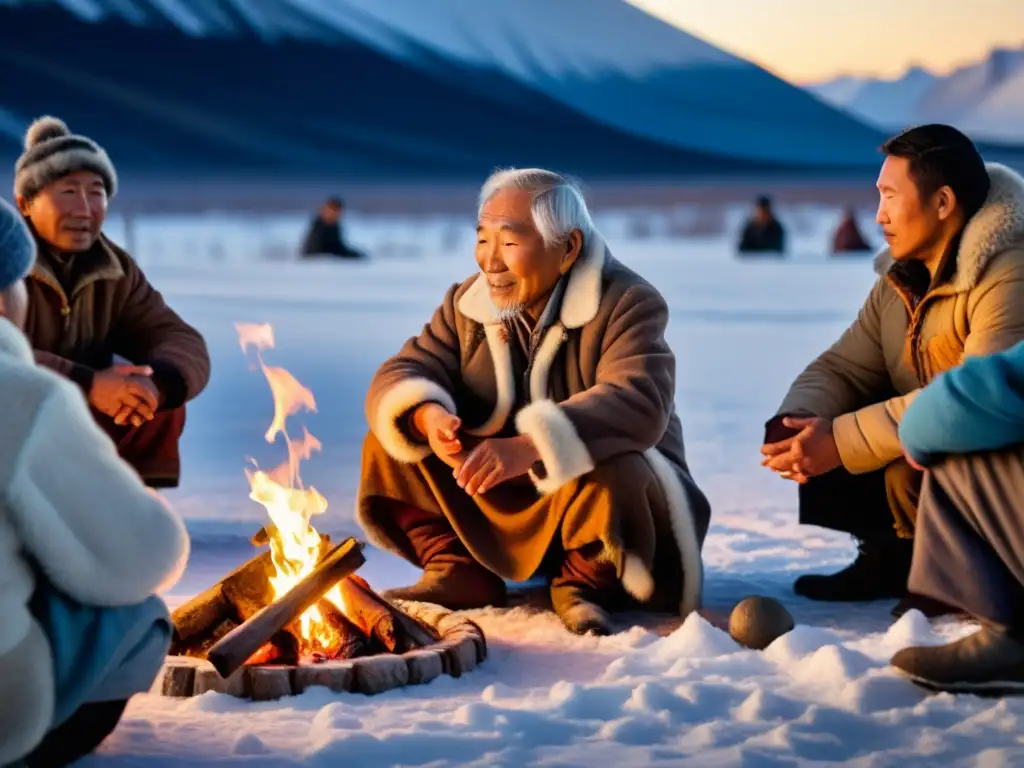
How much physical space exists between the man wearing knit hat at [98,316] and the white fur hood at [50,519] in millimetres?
1806

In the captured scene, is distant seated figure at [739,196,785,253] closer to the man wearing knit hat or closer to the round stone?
the man wearing knit hat

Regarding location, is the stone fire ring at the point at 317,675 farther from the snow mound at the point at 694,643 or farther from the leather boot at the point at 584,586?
the leather boot at the point at 584,586

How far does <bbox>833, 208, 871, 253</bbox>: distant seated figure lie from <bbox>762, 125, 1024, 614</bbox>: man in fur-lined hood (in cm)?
1422

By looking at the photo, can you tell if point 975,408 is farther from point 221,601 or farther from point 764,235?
point 764,235

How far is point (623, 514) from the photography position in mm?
3779

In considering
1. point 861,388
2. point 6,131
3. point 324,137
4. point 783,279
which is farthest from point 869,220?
point 861,388

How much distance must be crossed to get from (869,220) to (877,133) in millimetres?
14527

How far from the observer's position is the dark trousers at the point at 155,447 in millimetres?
4340

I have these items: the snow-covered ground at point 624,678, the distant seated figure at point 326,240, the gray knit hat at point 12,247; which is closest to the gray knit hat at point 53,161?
the snow-covered ground at point 624,678

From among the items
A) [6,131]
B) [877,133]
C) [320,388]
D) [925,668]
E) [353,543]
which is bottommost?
[925,668]

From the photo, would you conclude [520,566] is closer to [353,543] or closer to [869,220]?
[353,543]

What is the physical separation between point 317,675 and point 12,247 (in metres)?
1.09

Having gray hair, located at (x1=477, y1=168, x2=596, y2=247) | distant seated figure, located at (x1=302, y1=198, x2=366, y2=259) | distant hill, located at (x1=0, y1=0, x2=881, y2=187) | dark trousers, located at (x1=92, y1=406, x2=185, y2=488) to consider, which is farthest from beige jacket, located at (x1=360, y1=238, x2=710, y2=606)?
distant hill, located at (x1=0, y1=0, x2=881, y2=187)

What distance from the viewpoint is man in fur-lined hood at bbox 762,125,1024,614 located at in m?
3.74
